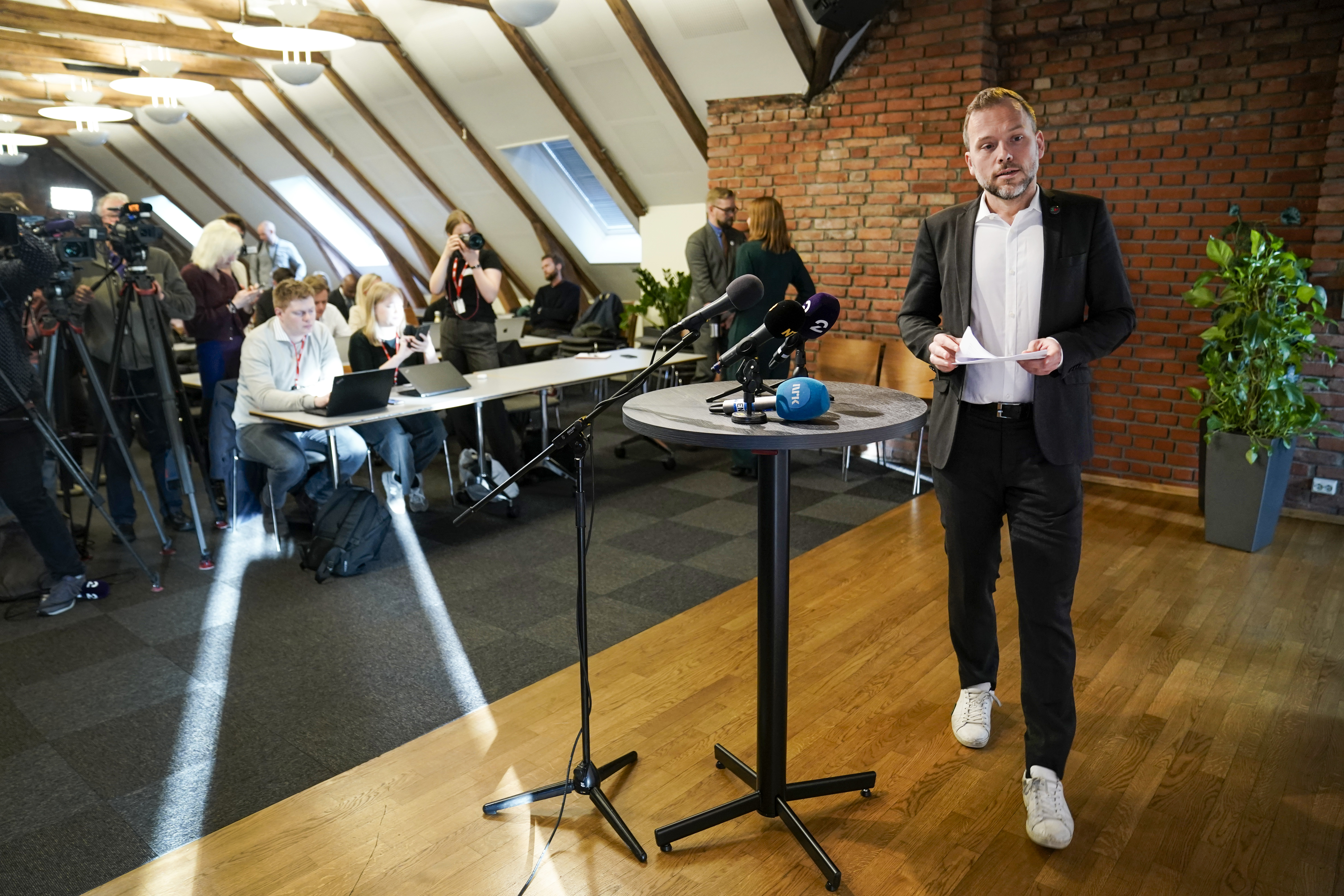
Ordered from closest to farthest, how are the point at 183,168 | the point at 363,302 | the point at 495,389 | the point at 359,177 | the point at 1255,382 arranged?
the point at 1255,382 → the point at 495,389 → the point at 363,302 → the point at 359,177 → the point at 183,168

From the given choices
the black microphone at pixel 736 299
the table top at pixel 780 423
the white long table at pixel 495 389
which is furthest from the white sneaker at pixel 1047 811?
the white long table at pixel 495 389

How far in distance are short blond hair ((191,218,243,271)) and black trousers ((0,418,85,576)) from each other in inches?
73.4

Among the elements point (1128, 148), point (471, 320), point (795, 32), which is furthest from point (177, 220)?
point (1128, 148)

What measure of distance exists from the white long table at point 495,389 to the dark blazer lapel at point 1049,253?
1.47 m

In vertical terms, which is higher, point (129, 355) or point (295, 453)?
point (129, 355)

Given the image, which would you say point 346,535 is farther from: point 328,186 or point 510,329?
point 328,186

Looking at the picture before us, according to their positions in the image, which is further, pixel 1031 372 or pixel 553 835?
pixel 553 835

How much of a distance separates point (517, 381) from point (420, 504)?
84 centimetres

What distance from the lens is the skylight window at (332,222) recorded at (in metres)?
11.6

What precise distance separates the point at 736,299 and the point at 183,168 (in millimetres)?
13150

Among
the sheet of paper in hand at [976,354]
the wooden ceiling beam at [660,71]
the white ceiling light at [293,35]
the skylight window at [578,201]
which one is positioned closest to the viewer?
the sheet of paper in hand at [976,354]

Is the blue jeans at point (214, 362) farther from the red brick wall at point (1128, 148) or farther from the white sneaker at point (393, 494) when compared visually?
the red brick wall at point (1128, 148)

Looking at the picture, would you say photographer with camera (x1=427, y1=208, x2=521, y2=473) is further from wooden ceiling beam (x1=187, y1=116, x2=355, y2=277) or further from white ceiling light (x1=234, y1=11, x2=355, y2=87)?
wooden ceiling beam (x1=187, y1=116, x2=355, y2=277)

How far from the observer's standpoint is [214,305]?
5.05 meters
